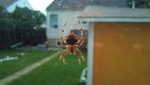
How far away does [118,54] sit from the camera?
5.70 m

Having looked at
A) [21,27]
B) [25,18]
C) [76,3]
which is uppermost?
[76,3]

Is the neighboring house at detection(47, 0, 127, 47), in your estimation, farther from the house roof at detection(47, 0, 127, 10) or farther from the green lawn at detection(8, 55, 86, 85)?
the green lawn at detection(8, 55, 86, 85)

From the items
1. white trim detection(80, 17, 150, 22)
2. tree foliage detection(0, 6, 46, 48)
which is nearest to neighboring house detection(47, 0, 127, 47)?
tree foliage detection(0, 6, 46, 48)

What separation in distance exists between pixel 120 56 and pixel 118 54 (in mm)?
59

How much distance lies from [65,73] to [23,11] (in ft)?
40.5

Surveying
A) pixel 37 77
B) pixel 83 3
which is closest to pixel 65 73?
pixel 37 77

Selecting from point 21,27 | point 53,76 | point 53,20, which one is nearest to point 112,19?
point 53,76

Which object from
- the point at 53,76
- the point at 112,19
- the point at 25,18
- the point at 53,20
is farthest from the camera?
the point at 53,20

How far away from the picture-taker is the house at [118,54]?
5633 millimetres

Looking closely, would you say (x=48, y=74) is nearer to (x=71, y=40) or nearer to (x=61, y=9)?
(x=71, y=40)

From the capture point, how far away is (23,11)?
21.4 m

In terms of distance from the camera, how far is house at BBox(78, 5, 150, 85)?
5.63 meters

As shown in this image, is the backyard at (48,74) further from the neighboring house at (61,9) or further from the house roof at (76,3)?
the house roof at (76,3)

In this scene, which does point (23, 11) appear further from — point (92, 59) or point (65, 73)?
point (92, 59)
